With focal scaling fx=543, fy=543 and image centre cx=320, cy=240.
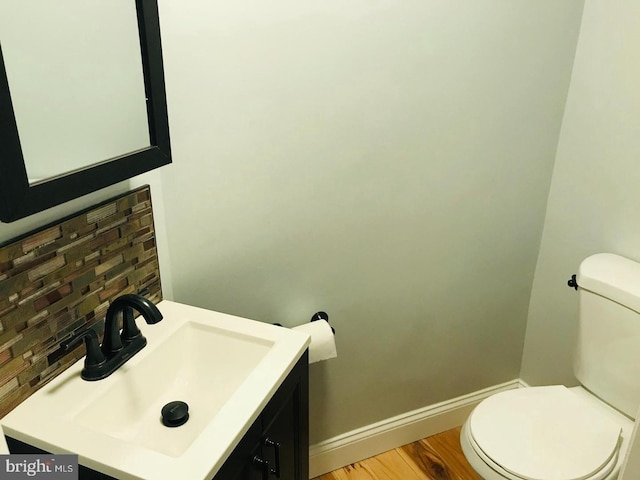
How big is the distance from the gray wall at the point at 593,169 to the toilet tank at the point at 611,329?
0.44 ft

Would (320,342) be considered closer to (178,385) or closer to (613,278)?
(178,385)

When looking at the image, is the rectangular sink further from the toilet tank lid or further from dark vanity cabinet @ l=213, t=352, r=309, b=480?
the toilet tank lid

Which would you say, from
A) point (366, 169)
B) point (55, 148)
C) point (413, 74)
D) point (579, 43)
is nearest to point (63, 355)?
point (55, 148)

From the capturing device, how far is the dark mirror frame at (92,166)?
35.6 inches

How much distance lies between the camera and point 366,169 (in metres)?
1.67

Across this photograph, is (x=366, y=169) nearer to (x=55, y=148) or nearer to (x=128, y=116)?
(x=128, y=116)

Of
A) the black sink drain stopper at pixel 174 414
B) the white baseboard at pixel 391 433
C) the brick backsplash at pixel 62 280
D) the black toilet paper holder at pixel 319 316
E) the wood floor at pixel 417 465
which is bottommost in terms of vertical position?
the wood floor at pixel 417 465

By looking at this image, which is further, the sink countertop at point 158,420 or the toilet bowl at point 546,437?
the toilet bowl at point 546,437

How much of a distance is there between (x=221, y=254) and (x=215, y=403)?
1.44 ft

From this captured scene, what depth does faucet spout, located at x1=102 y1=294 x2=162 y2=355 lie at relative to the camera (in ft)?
3.79

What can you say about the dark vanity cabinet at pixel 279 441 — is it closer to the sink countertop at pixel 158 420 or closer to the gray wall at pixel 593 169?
the sink countertop at pixel 158 420

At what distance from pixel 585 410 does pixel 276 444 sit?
0.98 metres

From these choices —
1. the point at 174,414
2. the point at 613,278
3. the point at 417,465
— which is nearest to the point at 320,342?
the point at 174,414

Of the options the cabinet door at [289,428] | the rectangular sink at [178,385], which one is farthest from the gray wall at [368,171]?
the cabinet door at [289,428]
